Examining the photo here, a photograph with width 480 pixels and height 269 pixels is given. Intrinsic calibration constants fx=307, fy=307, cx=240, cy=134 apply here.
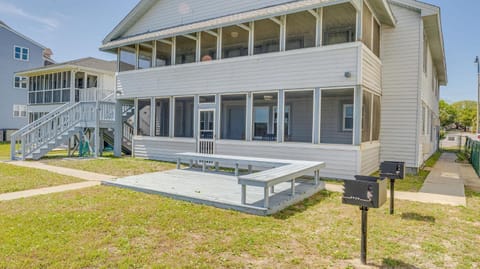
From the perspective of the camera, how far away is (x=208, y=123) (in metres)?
12.4

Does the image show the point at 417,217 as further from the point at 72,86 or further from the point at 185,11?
the point at 72,86

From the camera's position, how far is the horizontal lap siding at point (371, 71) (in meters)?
9.45

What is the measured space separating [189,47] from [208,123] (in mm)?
4246

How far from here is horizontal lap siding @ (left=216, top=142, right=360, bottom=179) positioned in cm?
920

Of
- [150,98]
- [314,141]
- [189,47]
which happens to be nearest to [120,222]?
[314,141]

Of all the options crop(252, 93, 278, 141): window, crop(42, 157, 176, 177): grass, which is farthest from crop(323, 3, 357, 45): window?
crop(42, 157, 176, 177): grass

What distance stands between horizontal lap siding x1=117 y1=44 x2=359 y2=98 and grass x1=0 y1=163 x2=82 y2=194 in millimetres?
5722

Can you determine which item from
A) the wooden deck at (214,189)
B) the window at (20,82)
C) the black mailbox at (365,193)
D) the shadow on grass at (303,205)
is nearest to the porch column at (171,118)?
the wooden deck at (214,189)

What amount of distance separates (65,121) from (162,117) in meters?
5.00

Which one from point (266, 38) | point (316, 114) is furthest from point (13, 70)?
point (316, 114)

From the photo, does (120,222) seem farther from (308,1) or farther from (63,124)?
(63,124)

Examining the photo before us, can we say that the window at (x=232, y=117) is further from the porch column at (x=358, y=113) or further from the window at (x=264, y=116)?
the porch column at (x=358, y=113)

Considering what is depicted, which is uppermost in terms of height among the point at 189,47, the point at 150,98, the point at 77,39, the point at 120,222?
the point at 77,39

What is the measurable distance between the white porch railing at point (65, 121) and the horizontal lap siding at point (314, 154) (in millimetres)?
7545
